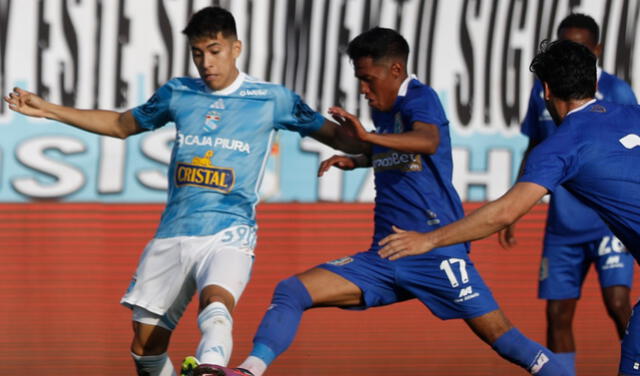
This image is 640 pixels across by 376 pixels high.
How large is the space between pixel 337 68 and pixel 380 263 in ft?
9.72

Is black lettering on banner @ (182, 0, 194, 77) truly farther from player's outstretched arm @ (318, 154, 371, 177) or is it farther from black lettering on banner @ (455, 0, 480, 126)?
player's outstretched arm @ (318, 154, 371, 177)

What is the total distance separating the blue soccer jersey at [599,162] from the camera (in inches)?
185

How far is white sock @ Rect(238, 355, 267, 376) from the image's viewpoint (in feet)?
17.2

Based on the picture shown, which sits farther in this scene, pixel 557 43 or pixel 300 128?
pixel 300 128

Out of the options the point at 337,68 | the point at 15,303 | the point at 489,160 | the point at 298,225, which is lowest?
the point at 15,303

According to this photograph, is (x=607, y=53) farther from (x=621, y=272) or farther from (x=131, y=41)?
(x=131, y=41)

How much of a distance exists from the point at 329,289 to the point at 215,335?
82 cm

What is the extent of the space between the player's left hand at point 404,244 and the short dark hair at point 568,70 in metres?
0.95

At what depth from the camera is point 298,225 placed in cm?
876

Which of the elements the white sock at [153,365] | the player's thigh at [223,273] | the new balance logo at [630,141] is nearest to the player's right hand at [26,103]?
the player's thigh at [223,273]

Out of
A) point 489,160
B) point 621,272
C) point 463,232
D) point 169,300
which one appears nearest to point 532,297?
point 489,160

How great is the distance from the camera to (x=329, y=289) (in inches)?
231

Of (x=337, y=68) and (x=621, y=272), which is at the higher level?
(x=337, y=68)

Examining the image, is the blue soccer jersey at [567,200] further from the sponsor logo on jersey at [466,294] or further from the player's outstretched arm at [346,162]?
the sponsor logo on jersey at [466,294]
